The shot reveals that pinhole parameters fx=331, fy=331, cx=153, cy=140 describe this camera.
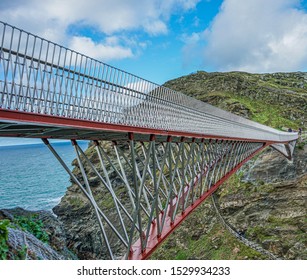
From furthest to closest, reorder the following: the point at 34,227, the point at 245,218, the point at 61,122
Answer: the point at 245,218
the point at 34,227
the point at 61,122

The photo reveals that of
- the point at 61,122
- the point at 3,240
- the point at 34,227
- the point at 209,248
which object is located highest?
the point at 61,122

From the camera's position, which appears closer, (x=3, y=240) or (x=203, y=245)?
(x=3, y=240)

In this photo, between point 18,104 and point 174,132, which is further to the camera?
point 174,132

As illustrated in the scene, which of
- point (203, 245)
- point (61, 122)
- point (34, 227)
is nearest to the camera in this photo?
point (61, 122)

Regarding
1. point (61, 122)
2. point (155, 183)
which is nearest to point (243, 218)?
point (155, 183)

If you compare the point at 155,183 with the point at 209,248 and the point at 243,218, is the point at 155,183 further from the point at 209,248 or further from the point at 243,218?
the point at 243,218

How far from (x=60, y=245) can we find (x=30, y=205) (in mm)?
35248

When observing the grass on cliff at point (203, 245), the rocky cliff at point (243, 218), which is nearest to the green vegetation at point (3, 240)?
the rocky cliff at point (243, 218)

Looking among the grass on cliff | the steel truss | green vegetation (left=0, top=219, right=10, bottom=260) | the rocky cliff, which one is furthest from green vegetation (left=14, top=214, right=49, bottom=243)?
the grass on cliff

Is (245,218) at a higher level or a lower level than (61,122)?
lower

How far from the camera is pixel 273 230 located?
2859cm

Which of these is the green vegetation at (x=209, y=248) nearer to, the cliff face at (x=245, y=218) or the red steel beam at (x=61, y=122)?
the cliff face at (x=245, y=218)

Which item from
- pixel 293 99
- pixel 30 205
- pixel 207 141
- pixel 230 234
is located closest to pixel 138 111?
pixel 207 141

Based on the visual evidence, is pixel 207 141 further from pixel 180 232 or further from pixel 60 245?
Result: pixel 180 232
